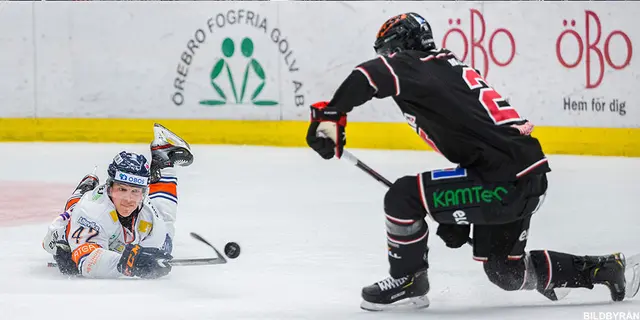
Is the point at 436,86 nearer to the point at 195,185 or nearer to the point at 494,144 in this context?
the point at 494,144

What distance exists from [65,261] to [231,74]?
5.63 metres

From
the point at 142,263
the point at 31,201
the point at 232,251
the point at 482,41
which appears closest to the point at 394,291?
the point at 142,263

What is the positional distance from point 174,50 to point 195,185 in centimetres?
291

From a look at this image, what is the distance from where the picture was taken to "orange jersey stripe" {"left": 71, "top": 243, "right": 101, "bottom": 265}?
4.02 metres

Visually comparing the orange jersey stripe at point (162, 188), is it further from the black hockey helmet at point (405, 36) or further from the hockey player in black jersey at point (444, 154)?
the black hockey helmet at point (405, 36)

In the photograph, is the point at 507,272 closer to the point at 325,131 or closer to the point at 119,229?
the point at 325,131

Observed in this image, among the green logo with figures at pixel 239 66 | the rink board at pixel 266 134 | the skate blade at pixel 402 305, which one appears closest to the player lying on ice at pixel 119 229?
the skate blade at pixel 402 305

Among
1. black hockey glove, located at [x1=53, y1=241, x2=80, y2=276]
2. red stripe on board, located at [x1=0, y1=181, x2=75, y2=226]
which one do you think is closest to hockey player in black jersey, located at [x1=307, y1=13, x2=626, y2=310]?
black hockey glove, located at [x1=53, y1=241, x2=80, y2=276]

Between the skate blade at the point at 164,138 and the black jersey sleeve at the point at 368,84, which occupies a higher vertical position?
the black jersey sleeve at the point at 368,84

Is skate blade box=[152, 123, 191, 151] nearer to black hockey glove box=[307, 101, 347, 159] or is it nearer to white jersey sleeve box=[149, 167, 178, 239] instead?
white jersey sleeve box=[149, 167, 178, 239]

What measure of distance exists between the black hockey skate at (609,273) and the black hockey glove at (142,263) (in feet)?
4.83

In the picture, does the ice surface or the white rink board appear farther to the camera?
the white rink board

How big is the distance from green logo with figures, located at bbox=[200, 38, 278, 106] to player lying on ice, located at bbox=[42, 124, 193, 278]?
16.9 ft

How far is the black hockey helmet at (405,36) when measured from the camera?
342cm
